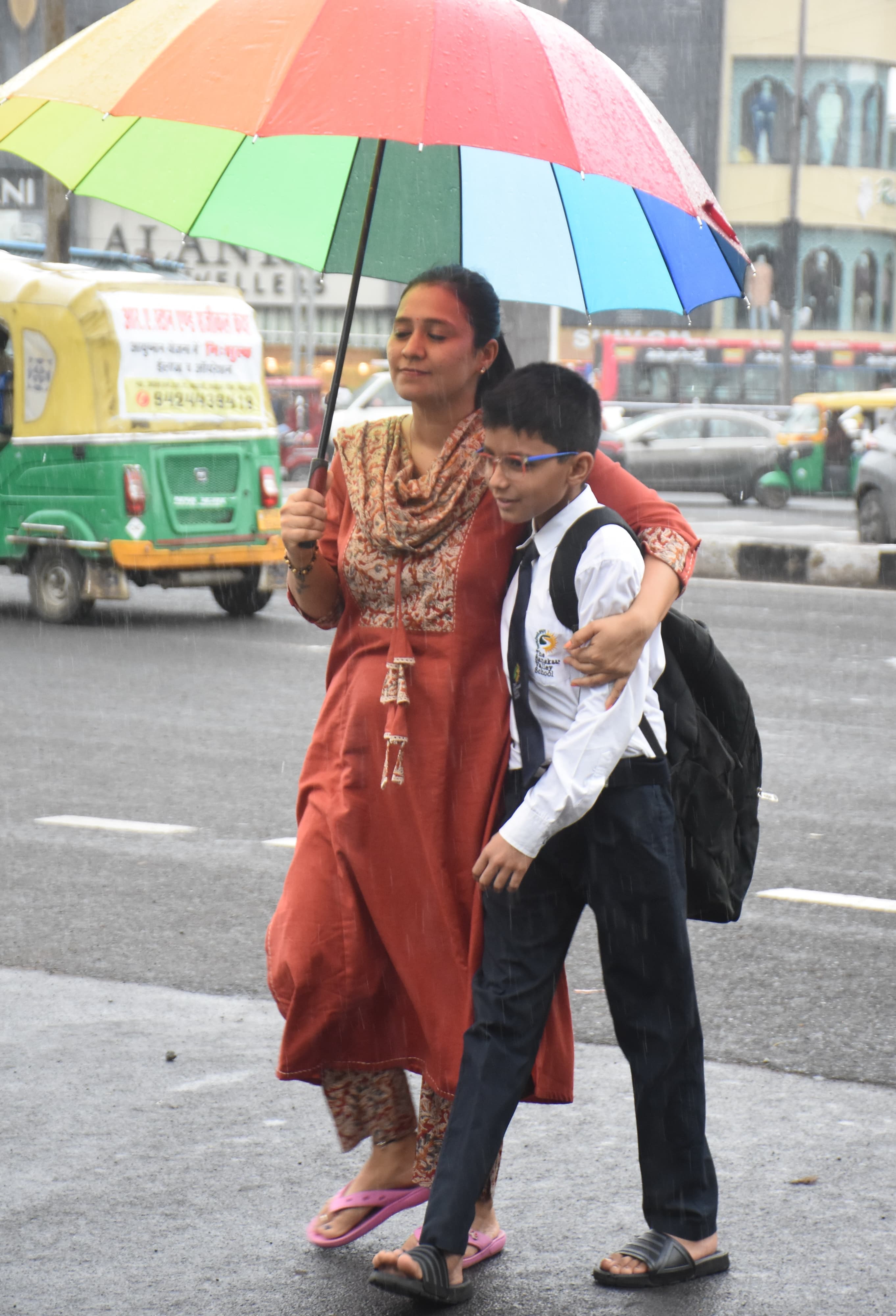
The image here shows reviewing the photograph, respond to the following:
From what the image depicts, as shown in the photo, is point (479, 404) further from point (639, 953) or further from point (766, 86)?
point (766, 86)

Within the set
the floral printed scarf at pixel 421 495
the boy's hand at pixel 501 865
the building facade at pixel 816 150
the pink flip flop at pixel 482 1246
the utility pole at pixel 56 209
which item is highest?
the building facade at pixel 816 150

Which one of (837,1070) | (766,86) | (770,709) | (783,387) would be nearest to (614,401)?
(783,387)

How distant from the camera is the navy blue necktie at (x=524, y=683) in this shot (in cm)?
312

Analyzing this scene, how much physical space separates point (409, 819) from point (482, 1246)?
29.3 inches

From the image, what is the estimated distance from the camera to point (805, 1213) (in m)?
3.54

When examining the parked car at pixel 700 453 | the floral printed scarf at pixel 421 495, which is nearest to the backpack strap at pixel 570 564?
the floral printed scarf at pixel 421 495

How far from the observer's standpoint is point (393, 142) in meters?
4.02

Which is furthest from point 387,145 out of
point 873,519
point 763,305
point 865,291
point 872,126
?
point 872,126

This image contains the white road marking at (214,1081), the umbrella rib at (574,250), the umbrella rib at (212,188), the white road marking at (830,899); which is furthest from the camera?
the white road marking at (830,899)

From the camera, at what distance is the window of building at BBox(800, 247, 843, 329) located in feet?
180

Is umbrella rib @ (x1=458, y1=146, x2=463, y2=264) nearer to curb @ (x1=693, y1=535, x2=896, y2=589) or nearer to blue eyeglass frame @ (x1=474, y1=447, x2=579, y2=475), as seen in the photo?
blue eyeglass frame @ (x1=474, y1=447, x2=579, y2=475)

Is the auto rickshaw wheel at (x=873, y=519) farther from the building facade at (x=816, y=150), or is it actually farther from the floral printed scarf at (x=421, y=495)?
the building facade at (x=816, y=150)

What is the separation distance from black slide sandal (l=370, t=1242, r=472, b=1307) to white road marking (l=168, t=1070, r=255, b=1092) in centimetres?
113

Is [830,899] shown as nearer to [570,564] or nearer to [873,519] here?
[570,564]
